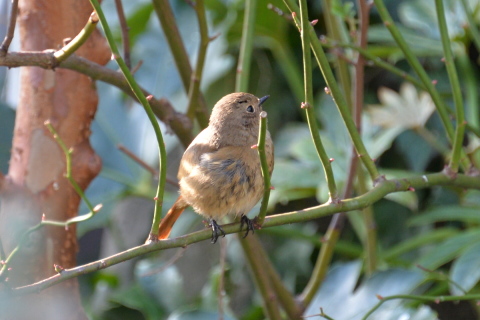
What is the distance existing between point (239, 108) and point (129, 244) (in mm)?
1585

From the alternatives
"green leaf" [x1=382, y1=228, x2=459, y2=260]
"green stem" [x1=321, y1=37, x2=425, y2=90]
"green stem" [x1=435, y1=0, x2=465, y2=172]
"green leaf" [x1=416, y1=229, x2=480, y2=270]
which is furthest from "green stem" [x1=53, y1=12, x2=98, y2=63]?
"green leaf" [x1=382, y1=228, x2=459, y2=260]

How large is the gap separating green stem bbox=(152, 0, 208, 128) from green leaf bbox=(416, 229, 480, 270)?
88 centimetres

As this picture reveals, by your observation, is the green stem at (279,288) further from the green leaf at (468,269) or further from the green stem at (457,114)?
the green stem at (457,114)

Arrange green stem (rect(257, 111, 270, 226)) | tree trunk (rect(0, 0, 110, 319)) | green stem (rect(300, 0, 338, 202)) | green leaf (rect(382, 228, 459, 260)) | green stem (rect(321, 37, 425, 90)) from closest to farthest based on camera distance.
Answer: green stem (rect(257, 111, 270, 226)), green stem (rect(300, 0, 338, 202)), green stem (rect(321, 37, 425, 90)), tree trunk (rect(0, 0, 110, 319)), green leaf (rect(382, 228, 459, 260))

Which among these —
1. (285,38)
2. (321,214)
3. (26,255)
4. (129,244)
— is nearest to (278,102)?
(285,38)

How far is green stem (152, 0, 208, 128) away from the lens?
72.8 inches

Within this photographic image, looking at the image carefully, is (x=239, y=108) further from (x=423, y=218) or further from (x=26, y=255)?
(x=423, y=218)

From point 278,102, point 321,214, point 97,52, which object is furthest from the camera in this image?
point 278,102

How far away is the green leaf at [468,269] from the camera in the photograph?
2002 millimetres

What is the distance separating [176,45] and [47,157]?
0.49 meters

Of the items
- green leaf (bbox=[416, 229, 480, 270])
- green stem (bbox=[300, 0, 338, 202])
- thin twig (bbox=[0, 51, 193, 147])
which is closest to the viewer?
green stem (bbox=[300, 0, 338, 202])

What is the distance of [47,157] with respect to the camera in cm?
179

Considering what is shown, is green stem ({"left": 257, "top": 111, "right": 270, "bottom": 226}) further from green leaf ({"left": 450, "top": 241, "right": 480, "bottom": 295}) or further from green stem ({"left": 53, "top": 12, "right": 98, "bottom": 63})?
green leaf ({"left": 450, "top": 241, "right": 480, "bottom": 295})

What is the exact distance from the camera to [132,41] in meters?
3.10
